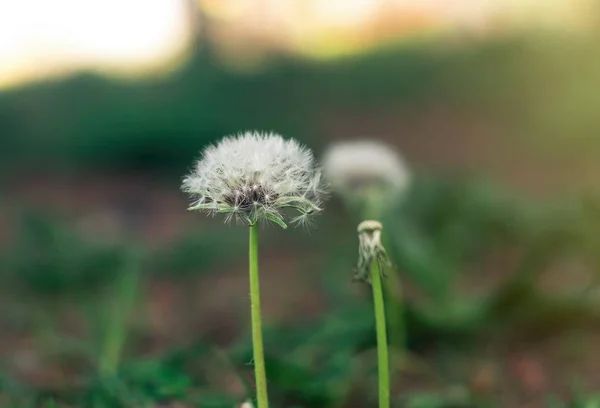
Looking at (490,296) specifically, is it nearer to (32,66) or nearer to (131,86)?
(131,86)

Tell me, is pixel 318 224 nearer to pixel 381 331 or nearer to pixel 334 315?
pixel 334 315

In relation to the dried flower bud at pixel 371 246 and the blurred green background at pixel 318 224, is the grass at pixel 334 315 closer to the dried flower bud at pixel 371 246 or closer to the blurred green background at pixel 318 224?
the blurred green background at pixel 318 224

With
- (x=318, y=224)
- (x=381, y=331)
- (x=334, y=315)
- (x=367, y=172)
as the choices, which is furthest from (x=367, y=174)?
(x=318, y=224)

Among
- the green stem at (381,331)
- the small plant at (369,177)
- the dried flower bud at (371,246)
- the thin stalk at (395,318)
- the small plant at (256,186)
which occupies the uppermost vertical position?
the small plant at (369,177)

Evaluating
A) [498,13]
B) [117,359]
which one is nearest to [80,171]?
[498,13]

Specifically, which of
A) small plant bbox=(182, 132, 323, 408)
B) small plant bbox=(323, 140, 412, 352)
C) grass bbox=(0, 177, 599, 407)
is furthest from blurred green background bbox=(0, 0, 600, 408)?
small plant bbox=(182, 132, 323, 408)

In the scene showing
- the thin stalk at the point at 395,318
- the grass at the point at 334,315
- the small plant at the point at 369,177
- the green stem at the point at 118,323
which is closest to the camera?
the grass at the point at 334,315

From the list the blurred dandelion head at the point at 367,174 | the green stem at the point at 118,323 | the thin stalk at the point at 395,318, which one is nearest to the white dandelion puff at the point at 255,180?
the green stem at the point at 118,323

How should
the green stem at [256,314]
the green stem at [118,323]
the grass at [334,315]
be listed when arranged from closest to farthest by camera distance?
the green stem at [256,314] → the grass at [334,315] → the green stem at [118,323]

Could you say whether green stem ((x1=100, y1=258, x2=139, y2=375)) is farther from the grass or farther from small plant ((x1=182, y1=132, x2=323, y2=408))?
small plant ((x1=182, y1=132, x2=323, y2=408))
